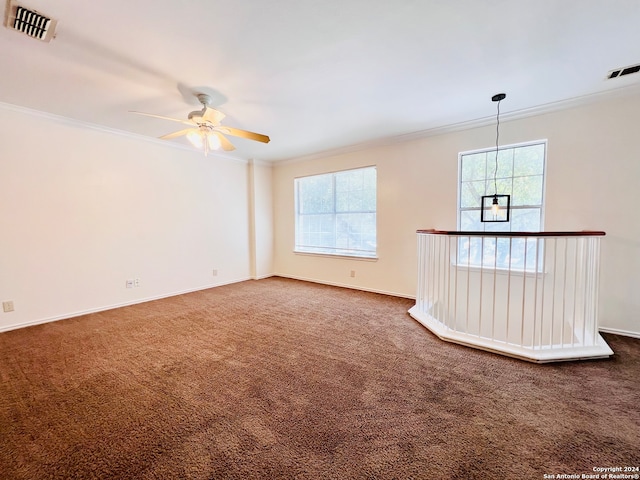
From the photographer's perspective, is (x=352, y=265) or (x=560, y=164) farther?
(x=352, y=265)

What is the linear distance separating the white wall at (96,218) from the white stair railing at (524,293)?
3.83 meters

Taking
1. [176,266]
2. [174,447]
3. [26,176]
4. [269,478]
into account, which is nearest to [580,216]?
[269,478]

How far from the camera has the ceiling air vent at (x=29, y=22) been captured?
5.44 feet

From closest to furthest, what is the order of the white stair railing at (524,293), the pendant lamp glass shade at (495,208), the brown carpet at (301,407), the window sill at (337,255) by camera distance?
the brown carpet at (301,407) → the white stair railing at (524,293) → the pendant lamp glass shade at (495,208) → the window sill at (337,255)

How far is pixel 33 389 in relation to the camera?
1983 mm

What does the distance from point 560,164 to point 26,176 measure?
6.28 m

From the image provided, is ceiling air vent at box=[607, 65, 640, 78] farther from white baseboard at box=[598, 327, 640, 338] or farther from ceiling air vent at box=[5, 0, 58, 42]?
ceiling air vent at box=[5, 0, 58, 42]

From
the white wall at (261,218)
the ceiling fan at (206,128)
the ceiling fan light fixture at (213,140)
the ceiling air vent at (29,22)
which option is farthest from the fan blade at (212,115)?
the white wall at (261,218)

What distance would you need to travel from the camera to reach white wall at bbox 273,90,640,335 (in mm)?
2812

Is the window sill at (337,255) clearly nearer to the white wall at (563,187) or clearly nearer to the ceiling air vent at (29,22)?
the white wall at (563,187)

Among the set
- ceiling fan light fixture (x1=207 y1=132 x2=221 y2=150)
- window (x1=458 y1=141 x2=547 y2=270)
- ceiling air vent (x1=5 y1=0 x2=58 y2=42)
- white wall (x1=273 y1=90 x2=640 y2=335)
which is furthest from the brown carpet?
ceiling air vent (x1=5 y1=0 x2=58 y2=42)

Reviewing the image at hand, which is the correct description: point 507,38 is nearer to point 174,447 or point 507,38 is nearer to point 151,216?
point 174,447

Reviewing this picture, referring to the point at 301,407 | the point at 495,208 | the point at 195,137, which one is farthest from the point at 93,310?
the point at 495,208

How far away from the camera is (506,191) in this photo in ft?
11.4
